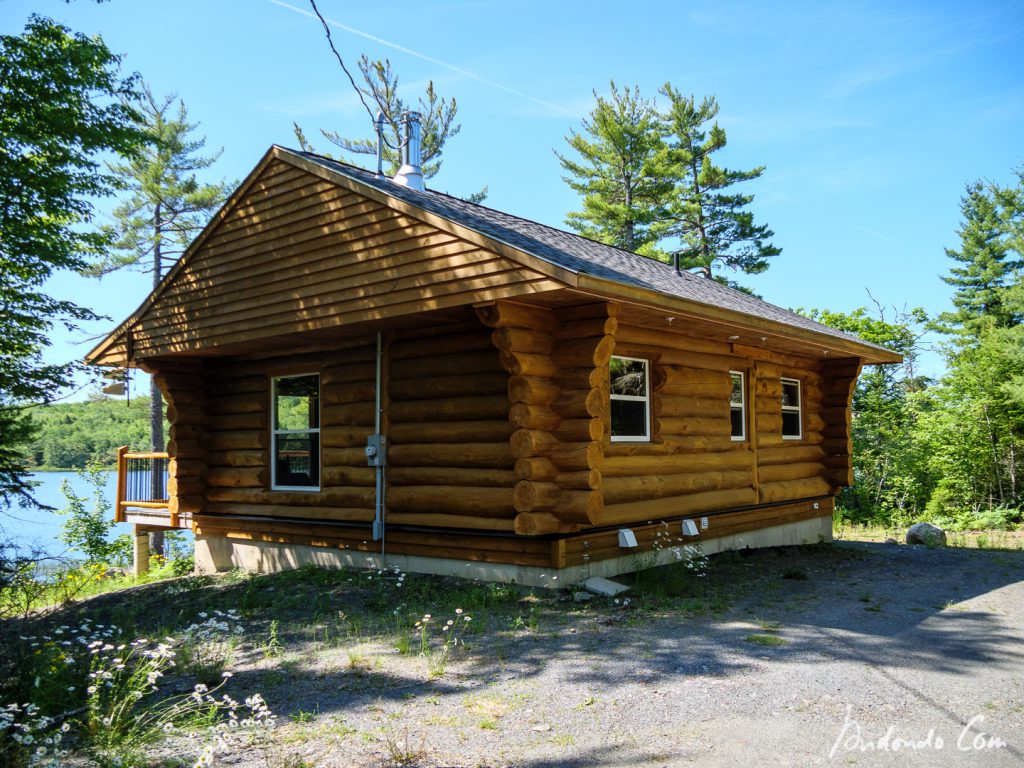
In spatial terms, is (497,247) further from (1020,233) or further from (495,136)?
(1020,233)

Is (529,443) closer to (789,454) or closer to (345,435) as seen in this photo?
(345,435)

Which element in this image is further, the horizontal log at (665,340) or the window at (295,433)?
the window at (295,433)

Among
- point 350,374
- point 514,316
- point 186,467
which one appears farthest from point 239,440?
point 514,316

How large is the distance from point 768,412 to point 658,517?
156 inches

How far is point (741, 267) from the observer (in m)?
32.5

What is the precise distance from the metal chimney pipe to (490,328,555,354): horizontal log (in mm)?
5073

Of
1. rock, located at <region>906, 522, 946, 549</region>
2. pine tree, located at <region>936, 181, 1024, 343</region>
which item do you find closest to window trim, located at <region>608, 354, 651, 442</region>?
rock, located at <region>906, 522, 946, 549</region>

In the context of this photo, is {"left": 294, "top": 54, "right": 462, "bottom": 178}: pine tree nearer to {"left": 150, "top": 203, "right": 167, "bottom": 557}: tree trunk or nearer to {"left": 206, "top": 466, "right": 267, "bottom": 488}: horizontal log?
{"left": 150, "top": 203, "right": 167, "bottom": 557}: tree trunk

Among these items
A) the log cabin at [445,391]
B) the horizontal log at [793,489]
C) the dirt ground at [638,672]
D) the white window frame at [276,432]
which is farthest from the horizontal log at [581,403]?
the horizontal log at [793,489]

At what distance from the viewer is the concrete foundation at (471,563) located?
9.11 metres

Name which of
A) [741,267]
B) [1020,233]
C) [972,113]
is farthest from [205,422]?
[1020,233]

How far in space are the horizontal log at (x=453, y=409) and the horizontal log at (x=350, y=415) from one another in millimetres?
453

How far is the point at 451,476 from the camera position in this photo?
9766 mm

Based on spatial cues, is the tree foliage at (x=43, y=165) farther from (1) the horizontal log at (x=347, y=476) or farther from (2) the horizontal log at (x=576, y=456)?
(2) the horizontal log at (x=576, y=456)
